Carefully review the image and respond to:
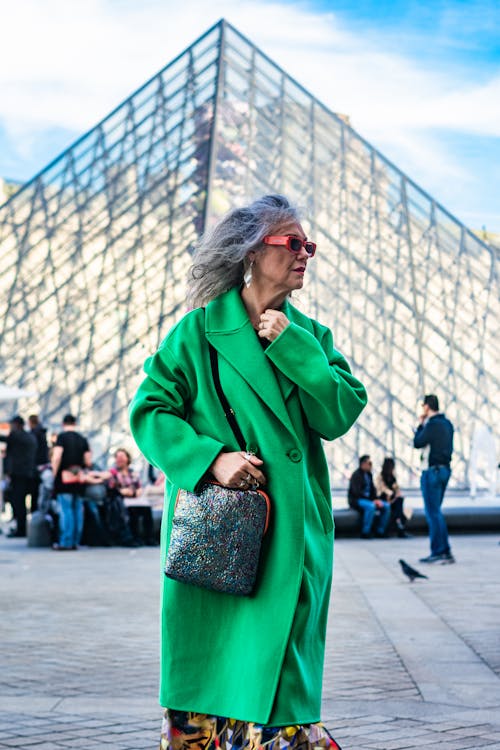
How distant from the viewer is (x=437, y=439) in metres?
10.2

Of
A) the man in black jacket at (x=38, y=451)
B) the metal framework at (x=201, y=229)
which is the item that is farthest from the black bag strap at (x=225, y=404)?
the metal framework at (x=201, y=229)

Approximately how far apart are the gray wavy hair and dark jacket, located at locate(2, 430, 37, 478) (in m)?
11.6

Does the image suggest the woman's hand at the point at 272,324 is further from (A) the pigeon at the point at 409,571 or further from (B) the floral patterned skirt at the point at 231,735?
(A) the pigeon at the point at 409,571

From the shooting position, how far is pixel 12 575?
9391mm

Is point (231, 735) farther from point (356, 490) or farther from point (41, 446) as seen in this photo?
point (41, 446)

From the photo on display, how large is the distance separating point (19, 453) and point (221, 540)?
12055 mm

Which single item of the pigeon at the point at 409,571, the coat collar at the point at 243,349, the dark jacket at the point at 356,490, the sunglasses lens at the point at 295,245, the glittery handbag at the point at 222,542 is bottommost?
the pigeon at the point at 409,571

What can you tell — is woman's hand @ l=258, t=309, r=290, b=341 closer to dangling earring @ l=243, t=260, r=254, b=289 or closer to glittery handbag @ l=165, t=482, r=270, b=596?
dangling earring @ l=243, t=260, r=254, b=289

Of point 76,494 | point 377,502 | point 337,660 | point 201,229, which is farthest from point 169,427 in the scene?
point 201,229

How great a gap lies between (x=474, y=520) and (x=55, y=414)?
14.7 metres

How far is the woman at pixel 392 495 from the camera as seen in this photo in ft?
47.4

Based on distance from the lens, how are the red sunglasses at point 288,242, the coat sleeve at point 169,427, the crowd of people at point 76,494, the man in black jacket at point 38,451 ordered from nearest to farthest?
the coat sleeve at point 169,427
the red sunglasses at point 288,242
the crowd of people at point 76,494
the man in black jacket at point 38,451

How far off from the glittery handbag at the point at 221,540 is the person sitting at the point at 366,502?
38.5 feet

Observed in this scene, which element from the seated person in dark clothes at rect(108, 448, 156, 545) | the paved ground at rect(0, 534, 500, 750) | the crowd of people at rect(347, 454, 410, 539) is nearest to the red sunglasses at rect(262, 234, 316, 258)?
the paved ground at rect(0, 534, 500, 750)
